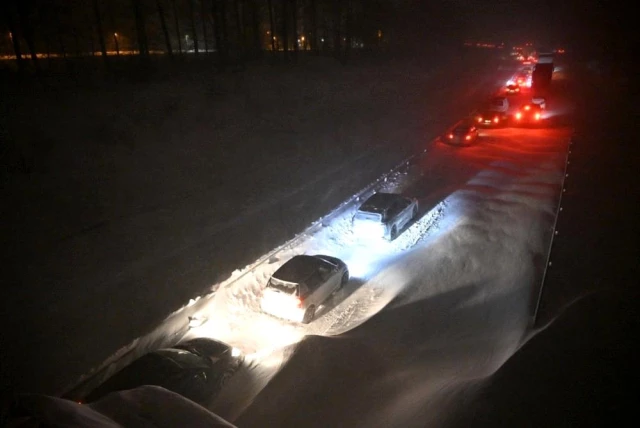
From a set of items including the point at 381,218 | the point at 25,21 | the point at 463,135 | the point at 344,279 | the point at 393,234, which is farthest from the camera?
the point at 463,135

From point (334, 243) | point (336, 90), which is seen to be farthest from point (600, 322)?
point (336, 90)

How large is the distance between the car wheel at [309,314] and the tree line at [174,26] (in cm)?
2423

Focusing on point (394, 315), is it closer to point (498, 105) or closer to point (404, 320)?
point (404, 320)

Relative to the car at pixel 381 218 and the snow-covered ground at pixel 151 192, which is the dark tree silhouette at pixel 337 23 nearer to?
the snow-covered ground at pixel 151 192

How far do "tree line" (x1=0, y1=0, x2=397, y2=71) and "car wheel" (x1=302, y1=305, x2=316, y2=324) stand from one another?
79.5 feet

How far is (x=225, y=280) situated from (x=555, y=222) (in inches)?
379

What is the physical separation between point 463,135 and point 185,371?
21.4 m

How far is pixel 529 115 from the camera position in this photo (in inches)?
1304

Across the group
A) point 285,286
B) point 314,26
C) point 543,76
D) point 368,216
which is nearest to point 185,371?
point 285,286

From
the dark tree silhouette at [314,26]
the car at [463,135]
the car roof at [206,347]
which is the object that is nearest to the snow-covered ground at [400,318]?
the car roof at [206,347]

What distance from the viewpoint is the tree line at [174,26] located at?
91.3 ft

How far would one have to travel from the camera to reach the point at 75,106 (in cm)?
2062

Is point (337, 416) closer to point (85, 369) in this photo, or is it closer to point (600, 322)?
point (600, 322)

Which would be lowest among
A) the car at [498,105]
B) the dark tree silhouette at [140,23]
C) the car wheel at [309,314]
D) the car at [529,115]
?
the car wheel at [309,314]
